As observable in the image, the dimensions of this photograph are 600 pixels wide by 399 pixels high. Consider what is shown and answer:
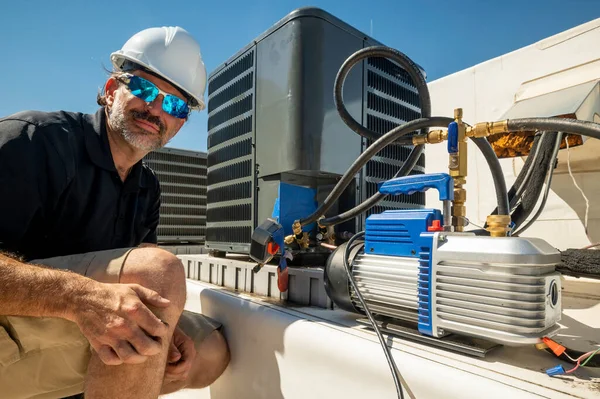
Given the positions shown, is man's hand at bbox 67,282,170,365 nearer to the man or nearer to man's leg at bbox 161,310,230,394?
the man

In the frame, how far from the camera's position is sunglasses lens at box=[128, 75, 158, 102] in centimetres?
96

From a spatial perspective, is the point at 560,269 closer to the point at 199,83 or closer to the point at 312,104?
the point at 312,104

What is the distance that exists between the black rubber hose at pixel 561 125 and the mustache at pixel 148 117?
0.83m

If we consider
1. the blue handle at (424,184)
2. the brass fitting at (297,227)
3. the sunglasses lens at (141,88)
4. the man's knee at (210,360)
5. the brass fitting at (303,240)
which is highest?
the sunglasses lens at (141,88)

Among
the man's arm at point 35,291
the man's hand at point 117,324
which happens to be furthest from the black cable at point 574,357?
the man's arm at point 35,291

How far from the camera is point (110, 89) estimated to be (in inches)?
40.6

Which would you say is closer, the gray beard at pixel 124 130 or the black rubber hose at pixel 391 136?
the black rubber hose at pixel 391 136

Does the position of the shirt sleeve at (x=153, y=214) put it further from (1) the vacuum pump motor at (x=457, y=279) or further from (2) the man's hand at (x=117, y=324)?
(1) the vacuum pump motor at (x=457, y=279)

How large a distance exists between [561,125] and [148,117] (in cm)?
92

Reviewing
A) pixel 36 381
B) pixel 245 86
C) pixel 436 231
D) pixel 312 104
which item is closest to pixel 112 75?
pixel 245 86

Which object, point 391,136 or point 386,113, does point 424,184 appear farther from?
point 386,113

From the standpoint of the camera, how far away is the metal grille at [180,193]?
197cm

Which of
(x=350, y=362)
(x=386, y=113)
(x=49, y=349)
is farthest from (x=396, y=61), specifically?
(x=49, y=349)

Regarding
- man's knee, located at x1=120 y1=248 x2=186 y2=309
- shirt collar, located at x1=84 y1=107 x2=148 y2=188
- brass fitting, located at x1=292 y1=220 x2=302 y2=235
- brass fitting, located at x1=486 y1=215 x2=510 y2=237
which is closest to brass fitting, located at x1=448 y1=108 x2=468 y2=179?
brass fitting, located at x1=486 y1=215 x2=510 y2=237
